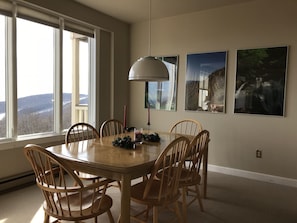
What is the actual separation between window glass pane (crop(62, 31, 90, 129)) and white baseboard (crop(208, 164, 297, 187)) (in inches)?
94.4

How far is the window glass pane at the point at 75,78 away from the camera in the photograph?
388 centimetres

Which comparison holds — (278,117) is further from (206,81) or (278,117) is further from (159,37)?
(159,37)

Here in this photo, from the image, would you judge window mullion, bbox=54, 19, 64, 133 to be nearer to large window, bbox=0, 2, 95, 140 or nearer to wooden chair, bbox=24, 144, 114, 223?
large window, bbox=0, 2, 95, 140

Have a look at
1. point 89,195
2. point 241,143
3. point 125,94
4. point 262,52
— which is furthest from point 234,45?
point 89,195

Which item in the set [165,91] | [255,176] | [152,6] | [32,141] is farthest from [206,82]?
[32,141]

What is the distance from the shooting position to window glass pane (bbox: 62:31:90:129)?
3.88 meters

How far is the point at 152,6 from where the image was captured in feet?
12.7

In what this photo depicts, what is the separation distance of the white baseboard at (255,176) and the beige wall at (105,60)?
6.80 ft

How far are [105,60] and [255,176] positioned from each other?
3118mm

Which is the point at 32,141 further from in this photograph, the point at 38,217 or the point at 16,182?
the point at 38,217

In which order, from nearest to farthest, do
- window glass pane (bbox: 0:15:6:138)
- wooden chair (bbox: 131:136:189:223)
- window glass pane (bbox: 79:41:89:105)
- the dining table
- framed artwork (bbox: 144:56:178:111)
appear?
the dining table → wooden chair (bbox: 131:136:189:223) → window glass pane (bbox: 0:15:6:138) → window glass pane (bbox: 79:41:89:105) → framed artwork (bbox: 144:56:178:111)

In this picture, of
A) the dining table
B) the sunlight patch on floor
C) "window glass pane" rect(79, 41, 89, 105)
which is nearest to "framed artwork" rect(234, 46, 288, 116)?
the dining table

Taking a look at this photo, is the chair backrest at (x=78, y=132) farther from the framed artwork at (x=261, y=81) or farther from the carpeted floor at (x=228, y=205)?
the framed artwork at (x=261, y=81)

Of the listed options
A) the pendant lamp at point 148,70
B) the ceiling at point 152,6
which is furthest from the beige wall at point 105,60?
the pendant lamp at point 148,70
